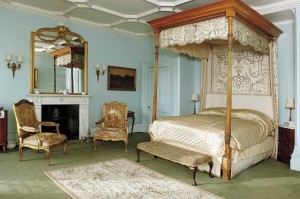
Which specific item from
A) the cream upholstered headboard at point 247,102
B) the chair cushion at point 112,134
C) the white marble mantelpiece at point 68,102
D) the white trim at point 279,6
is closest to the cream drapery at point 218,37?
the cream upholstered headboard at point 247,102

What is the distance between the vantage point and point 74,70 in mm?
6062

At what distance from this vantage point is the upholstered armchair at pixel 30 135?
412 cm

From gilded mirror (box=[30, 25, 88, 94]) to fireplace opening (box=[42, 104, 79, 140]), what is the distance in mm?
407

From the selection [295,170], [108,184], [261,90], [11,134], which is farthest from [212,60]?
[11,134]

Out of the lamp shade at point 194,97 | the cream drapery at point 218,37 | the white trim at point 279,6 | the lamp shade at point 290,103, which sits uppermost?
the white trim at point 279,6

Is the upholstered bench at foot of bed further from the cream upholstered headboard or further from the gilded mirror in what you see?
the gilded mirror

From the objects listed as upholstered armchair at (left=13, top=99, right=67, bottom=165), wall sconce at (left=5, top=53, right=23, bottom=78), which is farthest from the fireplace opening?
wall sconce at (left=5, top=53, right=23, bottom=78)

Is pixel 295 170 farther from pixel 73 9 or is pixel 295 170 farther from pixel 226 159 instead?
pixel 73 9

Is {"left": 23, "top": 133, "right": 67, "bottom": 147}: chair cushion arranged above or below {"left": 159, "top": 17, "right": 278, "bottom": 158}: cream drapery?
below

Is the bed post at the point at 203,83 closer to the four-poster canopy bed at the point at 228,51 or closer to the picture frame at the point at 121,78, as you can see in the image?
the four-poster canopy bed at the point at 228,51

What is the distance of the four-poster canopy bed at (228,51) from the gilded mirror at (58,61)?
2.49 meters

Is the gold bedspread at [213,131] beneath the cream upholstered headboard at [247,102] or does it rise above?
beneath

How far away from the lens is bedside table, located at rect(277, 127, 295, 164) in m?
4.43

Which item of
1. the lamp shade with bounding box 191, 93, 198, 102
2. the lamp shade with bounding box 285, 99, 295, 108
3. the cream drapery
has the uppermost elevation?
the cream drapery
